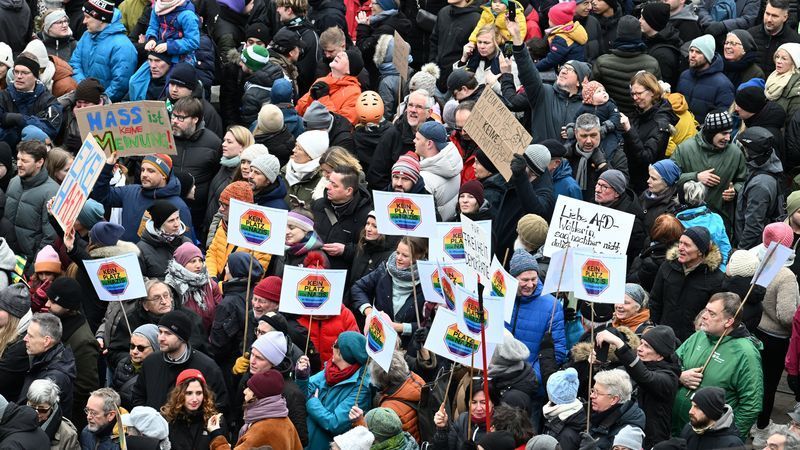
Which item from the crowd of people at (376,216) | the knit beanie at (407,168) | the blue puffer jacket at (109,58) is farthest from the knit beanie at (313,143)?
the blue puffer jacket at (109,58)

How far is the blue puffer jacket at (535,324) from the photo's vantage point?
11523mm

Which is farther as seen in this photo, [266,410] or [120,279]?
[120,279]

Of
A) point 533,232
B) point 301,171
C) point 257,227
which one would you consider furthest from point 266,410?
point 301,171

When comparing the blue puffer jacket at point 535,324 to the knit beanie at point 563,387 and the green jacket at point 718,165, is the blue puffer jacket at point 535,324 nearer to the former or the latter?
the knit beanie at point 563,387

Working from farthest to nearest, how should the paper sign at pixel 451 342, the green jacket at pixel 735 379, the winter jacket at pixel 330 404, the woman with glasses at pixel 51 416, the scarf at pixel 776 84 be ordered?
1. the scarf at pixel 776 84
2. the green jacket at pixel 735 379
3. the winter jacket at pixel 330 404
4. the paper sign at pixel 451 342
5. the woman with glasses at pixel 51 416

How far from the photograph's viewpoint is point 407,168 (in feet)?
42.2

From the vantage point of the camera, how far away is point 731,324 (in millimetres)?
11242

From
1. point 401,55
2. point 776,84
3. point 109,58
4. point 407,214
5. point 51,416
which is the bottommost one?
point 109,58

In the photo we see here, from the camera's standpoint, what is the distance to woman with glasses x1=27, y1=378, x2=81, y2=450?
10375 millimetres

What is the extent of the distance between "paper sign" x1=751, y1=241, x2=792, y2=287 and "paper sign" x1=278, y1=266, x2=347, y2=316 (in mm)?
2858

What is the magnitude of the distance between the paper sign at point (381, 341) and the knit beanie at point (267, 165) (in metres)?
2.63

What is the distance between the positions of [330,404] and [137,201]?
9.85 feet

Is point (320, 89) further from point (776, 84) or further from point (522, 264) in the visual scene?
point (522, 264)

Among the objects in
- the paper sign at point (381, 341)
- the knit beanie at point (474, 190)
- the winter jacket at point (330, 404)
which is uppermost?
the knit beanie at point (474, 190)
